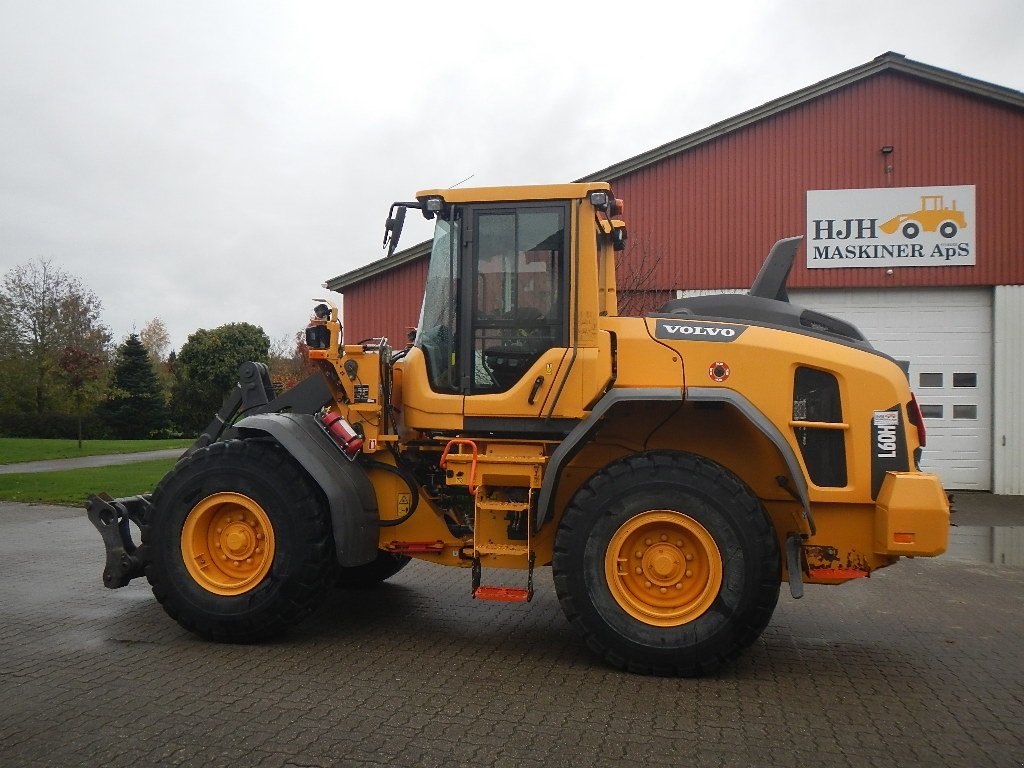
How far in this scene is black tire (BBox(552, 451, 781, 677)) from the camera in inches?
195

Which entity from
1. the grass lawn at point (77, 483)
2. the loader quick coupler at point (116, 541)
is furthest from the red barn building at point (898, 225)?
the loader quick coupler at point (116, 541)

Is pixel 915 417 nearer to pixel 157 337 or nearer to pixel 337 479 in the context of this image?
pixel 337 479

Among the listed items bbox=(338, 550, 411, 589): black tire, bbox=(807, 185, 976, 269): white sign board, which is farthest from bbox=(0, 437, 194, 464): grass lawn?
bbox=(807, 185, 976, 269): white sign board

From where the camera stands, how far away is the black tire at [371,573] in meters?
7.18

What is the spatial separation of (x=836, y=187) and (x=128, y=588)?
1233cm

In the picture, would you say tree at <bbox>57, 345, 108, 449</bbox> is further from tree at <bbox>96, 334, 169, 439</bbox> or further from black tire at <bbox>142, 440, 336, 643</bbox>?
black tire at <bbox>142, 440, 336, 643</bbox>

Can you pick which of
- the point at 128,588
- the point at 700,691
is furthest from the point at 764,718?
the point at 128,588

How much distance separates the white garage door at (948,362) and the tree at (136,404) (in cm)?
2917

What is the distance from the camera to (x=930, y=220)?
46.6ft

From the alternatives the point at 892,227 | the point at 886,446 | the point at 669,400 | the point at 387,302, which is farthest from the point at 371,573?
the point at 892,227

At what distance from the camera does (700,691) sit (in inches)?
191

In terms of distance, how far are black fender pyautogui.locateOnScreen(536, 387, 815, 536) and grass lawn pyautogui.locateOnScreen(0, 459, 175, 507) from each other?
8.64 m

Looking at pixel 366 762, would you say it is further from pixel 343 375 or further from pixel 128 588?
pixel 128 588

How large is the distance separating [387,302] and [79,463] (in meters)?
9.29
